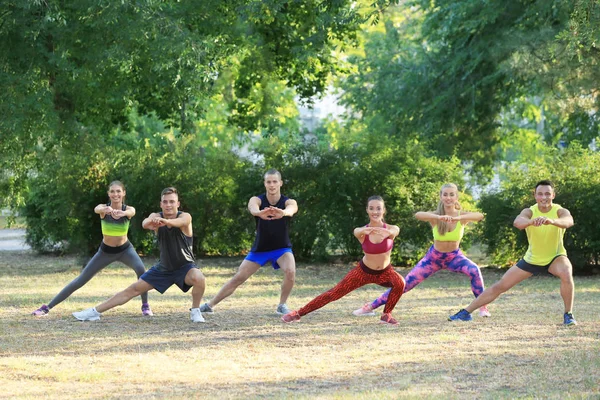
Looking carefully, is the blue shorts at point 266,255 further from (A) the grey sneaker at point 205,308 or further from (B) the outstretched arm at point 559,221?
(B) the outstretched arm at point 559,221

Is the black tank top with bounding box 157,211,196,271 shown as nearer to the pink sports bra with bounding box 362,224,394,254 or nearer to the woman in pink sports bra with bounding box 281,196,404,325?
the woman in pink sports bra with bounding box 281,196,404,325

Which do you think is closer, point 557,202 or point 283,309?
point 283,309

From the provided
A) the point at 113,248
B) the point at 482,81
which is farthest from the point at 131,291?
the point at 482,81

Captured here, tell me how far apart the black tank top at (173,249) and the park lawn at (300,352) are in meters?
0.68

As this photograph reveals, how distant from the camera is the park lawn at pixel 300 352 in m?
7.49

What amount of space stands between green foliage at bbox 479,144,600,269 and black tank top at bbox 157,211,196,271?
888 centimetres

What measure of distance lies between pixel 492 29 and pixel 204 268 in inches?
350

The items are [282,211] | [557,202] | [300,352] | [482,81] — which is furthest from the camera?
[482,81]

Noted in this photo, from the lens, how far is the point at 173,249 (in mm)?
11336

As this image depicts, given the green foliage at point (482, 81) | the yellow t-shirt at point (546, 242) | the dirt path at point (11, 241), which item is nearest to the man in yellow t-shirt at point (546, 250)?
the yellow t-shirt at point (546, 242)

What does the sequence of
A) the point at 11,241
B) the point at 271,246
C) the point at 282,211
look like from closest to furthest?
the point at 282,211 → the point at 271,246 → the point at 11,241

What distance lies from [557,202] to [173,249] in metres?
9.30

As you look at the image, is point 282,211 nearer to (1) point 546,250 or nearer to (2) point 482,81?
(1) point 546,250

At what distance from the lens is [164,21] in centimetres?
1528
